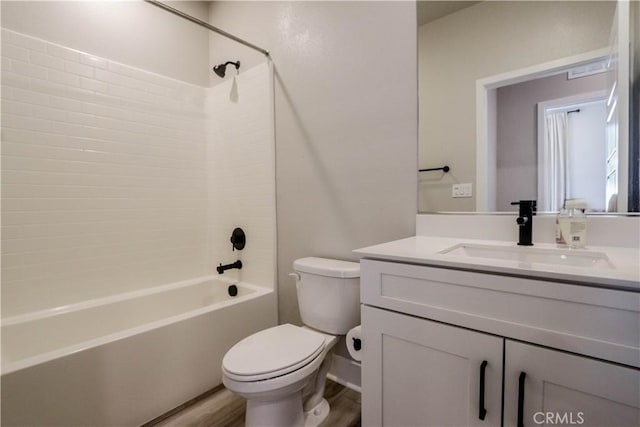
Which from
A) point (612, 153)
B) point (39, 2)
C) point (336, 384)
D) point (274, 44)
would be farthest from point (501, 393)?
point (39, 2)

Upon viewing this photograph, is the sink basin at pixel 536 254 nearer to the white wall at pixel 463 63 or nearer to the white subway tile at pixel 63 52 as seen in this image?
the white wall at pixel 463 63

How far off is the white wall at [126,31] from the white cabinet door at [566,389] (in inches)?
103

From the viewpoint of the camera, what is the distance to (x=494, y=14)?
1.32 m

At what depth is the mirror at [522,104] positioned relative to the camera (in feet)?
3.60

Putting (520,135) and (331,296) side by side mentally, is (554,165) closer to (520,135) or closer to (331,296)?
(520,135)

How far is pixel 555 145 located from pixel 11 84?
2.61 m

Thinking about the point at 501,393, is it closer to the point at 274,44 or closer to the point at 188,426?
the point at 188,426

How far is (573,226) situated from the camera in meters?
1.05

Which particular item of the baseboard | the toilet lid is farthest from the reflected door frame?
the baseboard

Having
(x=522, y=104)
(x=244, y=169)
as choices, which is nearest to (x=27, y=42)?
(x=244, y=169)

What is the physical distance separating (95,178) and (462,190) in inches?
82.9

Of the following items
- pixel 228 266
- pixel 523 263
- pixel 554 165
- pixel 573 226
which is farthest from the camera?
pixel 228 266

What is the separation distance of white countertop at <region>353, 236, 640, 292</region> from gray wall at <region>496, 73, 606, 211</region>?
0.75 ft

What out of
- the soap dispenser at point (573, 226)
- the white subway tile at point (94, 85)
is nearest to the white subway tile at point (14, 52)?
the white subway tile at point (94, 85)
